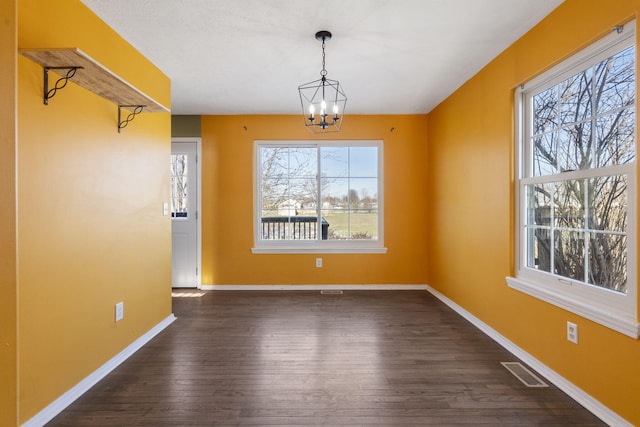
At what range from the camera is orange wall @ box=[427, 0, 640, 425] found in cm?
174

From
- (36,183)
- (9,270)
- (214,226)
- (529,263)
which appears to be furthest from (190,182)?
(529,263)

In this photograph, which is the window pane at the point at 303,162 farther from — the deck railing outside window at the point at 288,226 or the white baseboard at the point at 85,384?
the white baseboard at the point at 85,384

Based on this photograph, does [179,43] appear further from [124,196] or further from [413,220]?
[413,220]

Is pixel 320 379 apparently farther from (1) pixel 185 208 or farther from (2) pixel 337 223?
(1) pixel 185 208

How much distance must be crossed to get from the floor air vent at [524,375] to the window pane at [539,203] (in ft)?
3.62

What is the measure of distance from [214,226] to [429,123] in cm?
352

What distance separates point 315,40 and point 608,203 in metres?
2.31

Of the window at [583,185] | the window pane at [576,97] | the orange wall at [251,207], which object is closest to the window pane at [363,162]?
the orange wall at [251,207]

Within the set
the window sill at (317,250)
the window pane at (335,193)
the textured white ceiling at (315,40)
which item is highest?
the textured white ceiling at (315,40)

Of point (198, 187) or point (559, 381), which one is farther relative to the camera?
point (198, 187)

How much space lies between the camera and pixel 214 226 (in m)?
4.51

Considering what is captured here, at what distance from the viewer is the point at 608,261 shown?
1.82 m

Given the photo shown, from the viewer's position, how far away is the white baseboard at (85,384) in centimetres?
172

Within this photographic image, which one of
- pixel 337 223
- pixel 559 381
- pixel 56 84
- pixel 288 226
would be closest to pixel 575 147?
pixel 559 381
